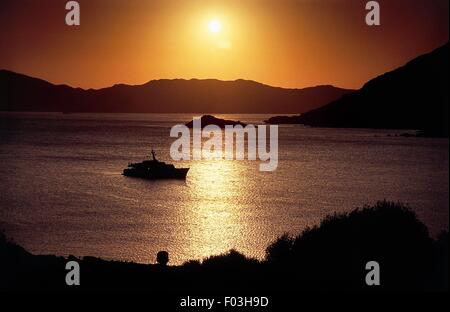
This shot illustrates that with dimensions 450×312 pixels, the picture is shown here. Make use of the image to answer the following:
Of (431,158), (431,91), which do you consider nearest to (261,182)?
(431,158)

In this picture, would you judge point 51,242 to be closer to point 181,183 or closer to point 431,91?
point 181,183

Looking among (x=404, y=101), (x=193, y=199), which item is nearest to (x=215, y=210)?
(x=193, y=199)

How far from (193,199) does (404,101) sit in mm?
99676

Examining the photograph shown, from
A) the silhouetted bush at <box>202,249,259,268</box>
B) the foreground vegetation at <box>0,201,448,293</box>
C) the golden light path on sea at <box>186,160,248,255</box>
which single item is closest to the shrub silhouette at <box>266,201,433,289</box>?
the foreground vegetation at <box>0,201,448,293</box>

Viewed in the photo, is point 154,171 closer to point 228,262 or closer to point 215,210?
point 215,210

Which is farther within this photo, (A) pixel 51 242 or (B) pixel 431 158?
(B) pixel 431 158

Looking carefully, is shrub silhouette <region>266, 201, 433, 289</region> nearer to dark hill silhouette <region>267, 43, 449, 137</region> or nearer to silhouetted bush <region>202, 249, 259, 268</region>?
silhouetted bush <region>202, 249, 259, 268</region>

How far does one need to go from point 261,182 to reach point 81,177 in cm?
1645

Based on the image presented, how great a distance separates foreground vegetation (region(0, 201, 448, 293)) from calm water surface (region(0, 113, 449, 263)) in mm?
10455

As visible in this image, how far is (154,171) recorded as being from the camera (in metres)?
53.9

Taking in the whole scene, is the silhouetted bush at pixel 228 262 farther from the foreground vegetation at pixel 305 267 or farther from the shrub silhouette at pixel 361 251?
the shrub silhouette at pixel 361 251

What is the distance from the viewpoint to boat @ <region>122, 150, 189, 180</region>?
53.6 metres

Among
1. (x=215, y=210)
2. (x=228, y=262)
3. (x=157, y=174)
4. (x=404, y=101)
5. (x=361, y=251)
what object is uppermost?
(x=404, y=101)

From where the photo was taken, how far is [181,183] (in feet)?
177
